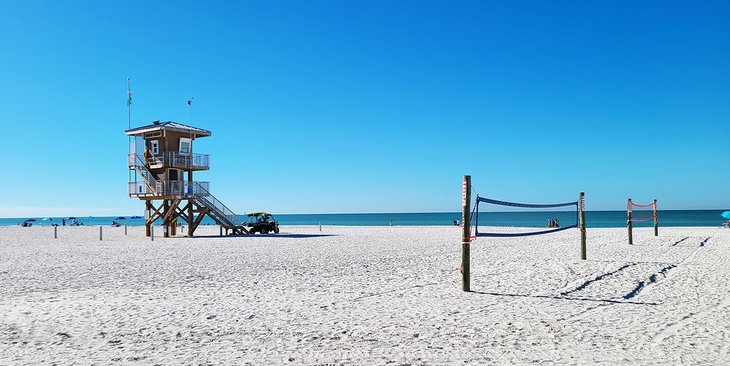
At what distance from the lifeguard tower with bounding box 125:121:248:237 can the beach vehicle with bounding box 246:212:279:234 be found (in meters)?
2.33

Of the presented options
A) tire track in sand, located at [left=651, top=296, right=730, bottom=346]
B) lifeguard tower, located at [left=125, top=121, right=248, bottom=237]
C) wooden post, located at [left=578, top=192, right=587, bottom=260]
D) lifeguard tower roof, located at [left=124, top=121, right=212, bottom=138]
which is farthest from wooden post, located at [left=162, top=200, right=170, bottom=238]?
tire track in sand, located at [left=651, top=296, right=730, bottom=346]

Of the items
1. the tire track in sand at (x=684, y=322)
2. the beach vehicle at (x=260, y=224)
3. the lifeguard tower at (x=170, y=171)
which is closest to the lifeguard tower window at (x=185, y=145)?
the lifeguard tower at (x=170, y=171)

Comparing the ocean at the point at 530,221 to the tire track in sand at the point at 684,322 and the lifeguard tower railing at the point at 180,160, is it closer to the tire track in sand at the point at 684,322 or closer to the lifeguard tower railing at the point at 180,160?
the lifeguard tower railing at the point at 180,160

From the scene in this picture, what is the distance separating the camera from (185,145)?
3045 centimetres

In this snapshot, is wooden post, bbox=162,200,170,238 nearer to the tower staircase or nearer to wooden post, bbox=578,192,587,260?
the tower staircase

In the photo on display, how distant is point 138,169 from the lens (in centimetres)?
2997

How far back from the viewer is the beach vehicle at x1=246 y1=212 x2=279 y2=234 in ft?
109

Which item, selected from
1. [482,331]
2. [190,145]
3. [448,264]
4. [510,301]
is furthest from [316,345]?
[190,145]

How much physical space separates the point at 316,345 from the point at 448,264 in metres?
8.55

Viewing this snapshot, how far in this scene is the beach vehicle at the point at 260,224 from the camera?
33100 mm

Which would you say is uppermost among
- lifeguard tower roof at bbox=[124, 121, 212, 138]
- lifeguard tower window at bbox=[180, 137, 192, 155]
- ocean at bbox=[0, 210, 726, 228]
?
lifeguard tower roof at bbox=[124, 121, 212, 138]

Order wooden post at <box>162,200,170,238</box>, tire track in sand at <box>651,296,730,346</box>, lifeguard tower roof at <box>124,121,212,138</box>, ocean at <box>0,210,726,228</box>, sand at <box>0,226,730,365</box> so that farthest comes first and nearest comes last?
1. ocean at <box>0,210,726,228</box>
2. wooden post at <box>162,200,170,238</box>
3. lifeguard tower roof at <box>124,121,212,138</box>
4. tire track in sand at <box>651,296,730,346</box>
5. sand at <box>0,226,730,365</box>

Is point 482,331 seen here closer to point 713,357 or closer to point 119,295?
point 713,357

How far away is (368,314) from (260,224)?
2673cm
